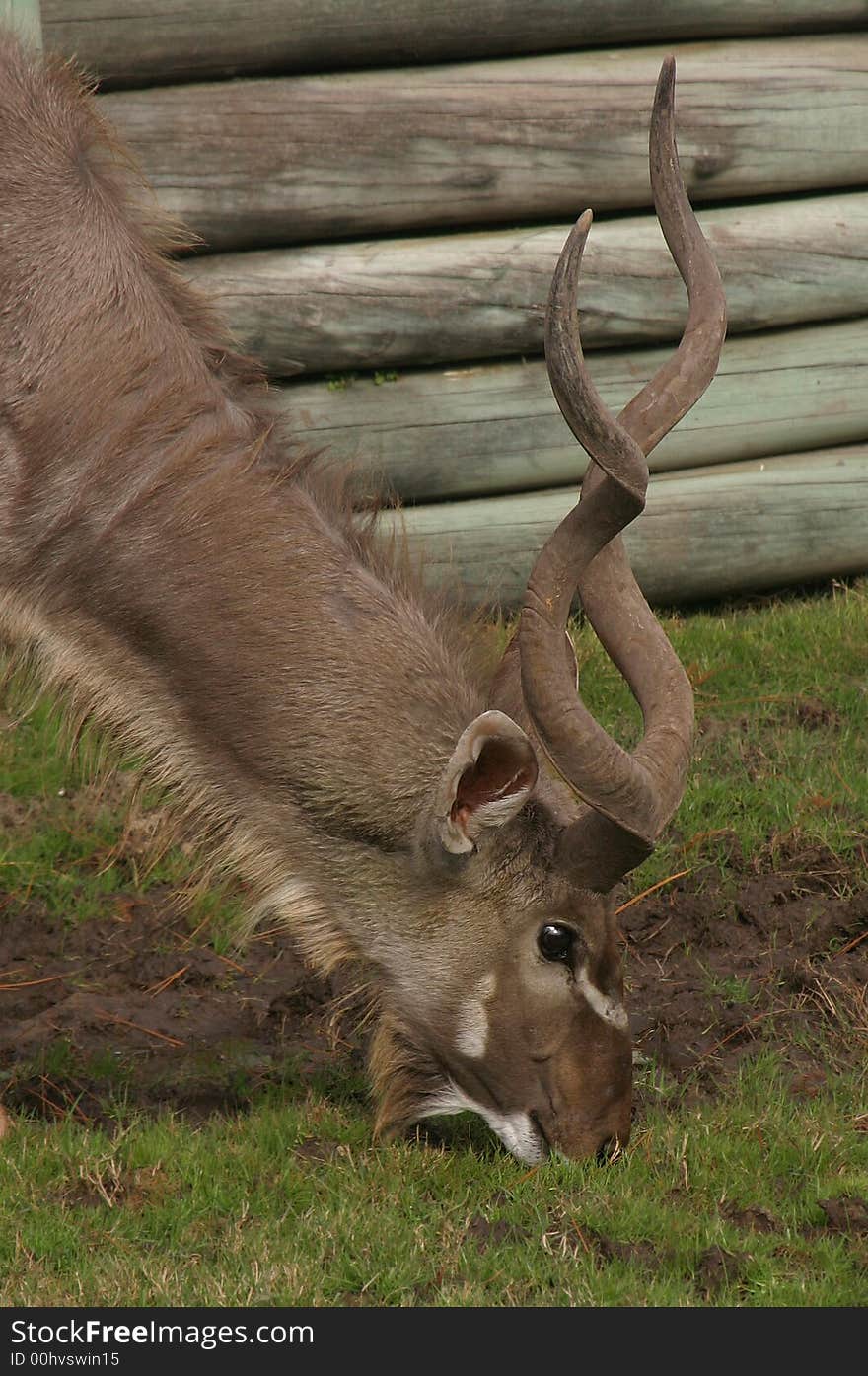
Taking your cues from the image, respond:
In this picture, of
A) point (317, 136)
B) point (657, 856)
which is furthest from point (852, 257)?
point (657, 856)

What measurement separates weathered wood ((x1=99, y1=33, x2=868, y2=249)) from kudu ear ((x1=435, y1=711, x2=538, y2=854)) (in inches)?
149

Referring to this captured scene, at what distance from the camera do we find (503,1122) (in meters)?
5.15

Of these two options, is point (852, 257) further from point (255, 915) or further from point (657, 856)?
point (255, 915)

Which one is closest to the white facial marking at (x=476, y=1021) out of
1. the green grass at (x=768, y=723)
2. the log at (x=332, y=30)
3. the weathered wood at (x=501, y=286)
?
the green grass at (x=768, y=723)

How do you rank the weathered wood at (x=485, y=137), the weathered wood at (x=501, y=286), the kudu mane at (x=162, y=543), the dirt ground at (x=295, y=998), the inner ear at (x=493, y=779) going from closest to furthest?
the inner ear at (x=493, y=779) → the kudu mane at (x=162, y=543) → the dirt ground at (x=295, y=998) → the weathered wood at (x=485, y=137) → the weathered wood at (x=501, y=286)

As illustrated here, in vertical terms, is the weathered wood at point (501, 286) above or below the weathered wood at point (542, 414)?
above

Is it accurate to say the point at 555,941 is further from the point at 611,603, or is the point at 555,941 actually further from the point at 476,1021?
the point at 611,603

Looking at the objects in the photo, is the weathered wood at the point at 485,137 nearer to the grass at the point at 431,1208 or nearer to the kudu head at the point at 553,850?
the kudu head at the point at 553,850

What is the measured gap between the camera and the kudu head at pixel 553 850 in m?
4.79

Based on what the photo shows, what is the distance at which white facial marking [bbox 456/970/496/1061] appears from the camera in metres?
5.10

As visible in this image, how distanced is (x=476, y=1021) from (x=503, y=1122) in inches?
12.0

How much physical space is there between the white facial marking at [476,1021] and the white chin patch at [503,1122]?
171 mm

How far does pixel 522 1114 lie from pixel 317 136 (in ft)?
15.0

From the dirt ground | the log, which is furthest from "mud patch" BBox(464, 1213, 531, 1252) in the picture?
the log
